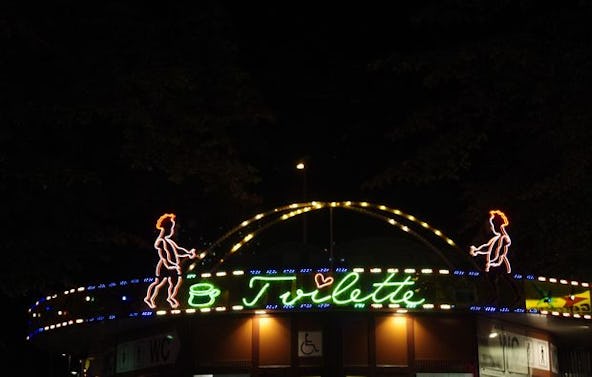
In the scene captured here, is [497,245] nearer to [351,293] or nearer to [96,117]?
[351,293]

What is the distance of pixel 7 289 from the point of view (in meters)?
17.8

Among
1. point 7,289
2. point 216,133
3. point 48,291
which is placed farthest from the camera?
point 48,291

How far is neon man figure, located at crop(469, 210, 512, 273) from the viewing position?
16922 millimetres

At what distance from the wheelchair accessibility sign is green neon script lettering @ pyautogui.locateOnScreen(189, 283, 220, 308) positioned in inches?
77.0

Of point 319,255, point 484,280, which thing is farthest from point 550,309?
point 319,255

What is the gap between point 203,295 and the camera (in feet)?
54.5

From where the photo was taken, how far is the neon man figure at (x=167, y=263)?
16.7 meters

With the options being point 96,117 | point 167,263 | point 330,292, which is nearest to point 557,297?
point 330,292

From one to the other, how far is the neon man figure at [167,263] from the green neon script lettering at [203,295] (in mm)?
287

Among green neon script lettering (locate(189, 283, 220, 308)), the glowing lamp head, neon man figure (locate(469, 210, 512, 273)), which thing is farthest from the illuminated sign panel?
the glowing lamp head

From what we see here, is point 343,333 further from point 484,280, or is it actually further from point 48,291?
point 48,291

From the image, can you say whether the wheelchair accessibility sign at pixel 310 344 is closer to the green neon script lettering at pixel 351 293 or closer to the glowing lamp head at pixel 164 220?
the green neon script lettering at pixel 351 293

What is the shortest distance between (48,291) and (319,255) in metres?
8.16

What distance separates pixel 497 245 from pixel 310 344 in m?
4.00
